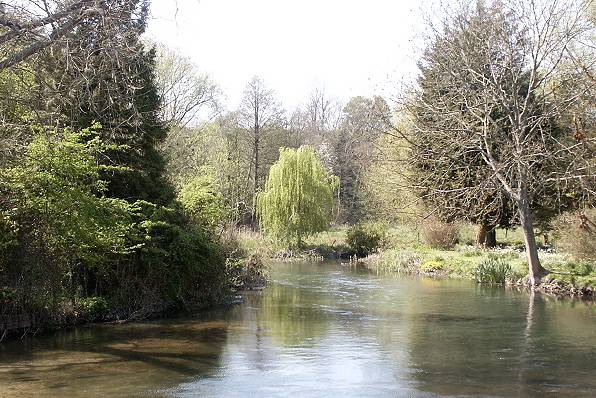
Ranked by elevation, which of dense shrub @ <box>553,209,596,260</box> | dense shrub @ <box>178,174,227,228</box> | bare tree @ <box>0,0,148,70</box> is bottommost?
dense shrub @ <box>553,209,596,260</box>

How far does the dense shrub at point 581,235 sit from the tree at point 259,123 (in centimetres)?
2549

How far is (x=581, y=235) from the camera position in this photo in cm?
2123

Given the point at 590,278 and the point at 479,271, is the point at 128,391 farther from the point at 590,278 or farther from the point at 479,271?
the point at 479,271

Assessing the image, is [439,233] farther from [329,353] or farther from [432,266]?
[329,353]

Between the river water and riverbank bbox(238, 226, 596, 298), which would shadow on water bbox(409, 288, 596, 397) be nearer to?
the river water

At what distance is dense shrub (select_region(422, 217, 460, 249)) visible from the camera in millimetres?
30688

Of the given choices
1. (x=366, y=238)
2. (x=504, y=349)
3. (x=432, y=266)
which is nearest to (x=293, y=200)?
(x=366, y=238)

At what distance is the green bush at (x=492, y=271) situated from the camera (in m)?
23.2

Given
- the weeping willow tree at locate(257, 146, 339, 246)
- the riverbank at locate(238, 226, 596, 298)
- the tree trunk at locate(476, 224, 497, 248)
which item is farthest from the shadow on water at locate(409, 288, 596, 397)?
the weeping willow tree at locate(257, 146, 339, 246)

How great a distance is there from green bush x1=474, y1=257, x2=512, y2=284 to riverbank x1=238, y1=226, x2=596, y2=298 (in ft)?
0.48

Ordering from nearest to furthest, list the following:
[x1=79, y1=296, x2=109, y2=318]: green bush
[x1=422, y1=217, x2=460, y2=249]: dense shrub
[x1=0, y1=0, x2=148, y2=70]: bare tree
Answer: [x1=0, y1=0, x2=148, y2=70]: bare tree → [x1=79, y1=296, x2=109, y2=318]: green bush → [x1=422, y1=217, x2=460, y2=249]: dense shrub

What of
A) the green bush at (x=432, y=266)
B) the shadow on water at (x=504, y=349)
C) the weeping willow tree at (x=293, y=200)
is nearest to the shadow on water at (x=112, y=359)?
the shadow on water at (x=504, y=349)

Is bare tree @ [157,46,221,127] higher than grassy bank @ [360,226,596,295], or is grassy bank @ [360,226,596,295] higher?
bare tree @ [157,46,221,127]

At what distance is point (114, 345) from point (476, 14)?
17.0 m
